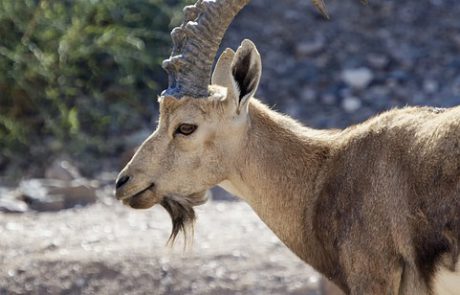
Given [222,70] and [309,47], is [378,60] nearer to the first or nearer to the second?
[309,47]

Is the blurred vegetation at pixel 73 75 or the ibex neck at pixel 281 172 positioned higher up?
the ibex neck at pixel 281 172

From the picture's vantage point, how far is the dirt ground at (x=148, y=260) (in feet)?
34.3

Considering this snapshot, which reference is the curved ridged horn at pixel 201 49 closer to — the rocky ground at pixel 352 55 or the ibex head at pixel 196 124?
the ibex head at pixel 196 124

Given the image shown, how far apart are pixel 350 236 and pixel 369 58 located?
374 inches

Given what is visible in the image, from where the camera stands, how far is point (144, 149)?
821 cm

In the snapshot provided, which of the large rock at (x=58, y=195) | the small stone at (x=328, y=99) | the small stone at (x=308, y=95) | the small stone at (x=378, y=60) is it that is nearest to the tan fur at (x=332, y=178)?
the large rock at (x=58, y=195)

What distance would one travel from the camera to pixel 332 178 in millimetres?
7895

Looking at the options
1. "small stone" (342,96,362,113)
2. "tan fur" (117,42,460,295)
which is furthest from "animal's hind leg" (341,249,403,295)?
"small stone" (342,96,362,113)

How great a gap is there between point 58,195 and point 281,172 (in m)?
5.60

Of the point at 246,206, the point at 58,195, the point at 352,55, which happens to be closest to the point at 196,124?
the point at 246,206

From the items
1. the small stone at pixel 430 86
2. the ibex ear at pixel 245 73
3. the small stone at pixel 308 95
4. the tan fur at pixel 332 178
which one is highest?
the ibex ear at pixel 245 73

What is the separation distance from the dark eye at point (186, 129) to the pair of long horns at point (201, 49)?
0.68 feet

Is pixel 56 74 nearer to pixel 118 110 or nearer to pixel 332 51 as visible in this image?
pixel 118 110

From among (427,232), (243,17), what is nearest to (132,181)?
(427,232)
